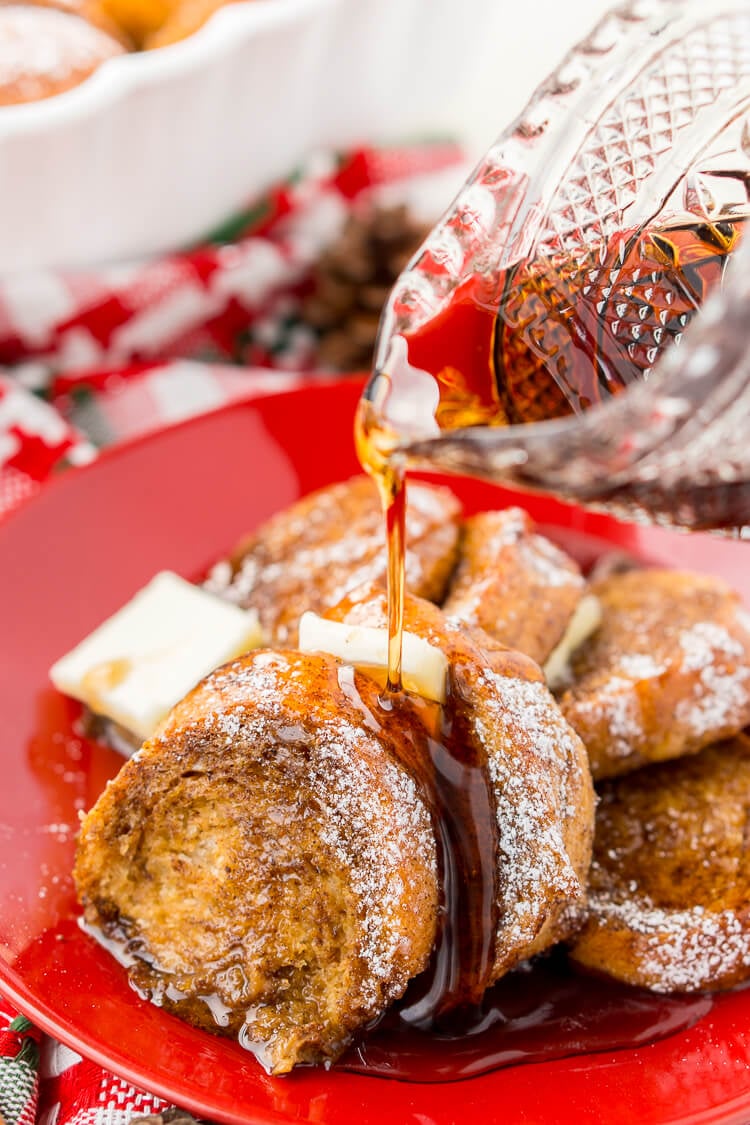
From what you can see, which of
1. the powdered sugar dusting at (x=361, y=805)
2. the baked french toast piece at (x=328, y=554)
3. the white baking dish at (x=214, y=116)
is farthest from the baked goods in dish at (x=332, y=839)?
the white baking dish at (x=214, y=116)

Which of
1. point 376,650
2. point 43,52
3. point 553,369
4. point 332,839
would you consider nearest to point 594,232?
point 553,369

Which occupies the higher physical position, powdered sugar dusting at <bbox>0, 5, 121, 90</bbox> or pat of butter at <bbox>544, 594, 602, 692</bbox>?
powdered sugar dusting at <bbox>0, 5, 121, 90</bbox>

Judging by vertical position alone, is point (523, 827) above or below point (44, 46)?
below

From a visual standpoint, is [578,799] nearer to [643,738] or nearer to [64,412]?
[643,738]

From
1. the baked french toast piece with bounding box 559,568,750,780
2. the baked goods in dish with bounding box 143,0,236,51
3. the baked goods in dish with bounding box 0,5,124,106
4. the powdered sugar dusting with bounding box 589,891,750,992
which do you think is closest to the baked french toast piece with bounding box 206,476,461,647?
the baked french toast piece with bounding box 559,568,750,780

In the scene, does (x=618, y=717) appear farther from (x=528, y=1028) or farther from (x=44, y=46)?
(x=44, y=46)

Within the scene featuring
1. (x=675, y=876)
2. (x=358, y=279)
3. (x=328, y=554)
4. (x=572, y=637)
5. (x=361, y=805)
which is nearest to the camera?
(x=361, y=805)

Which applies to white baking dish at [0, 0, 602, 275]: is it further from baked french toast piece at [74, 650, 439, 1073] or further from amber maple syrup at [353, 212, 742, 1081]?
baked french toast piece at [74, 650, 439, 1073]
